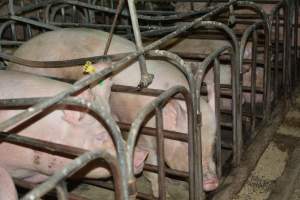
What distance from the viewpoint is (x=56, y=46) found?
131 inches

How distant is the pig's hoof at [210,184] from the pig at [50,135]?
429 millimetres

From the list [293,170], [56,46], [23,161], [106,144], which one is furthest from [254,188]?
[56,46]

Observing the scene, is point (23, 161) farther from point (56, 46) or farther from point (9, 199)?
point (56, 46)

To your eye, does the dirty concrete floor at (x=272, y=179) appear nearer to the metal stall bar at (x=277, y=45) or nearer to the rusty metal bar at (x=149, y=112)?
the metal stall bar at (x=277, y=45)

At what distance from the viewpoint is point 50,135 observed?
96.0 inches

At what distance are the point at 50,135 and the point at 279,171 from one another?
142cm

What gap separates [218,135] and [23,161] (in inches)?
41.0

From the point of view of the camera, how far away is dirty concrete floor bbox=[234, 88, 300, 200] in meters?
2.73

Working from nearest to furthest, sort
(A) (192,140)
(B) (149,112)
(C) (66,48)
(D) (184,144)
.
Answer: (B) (149,112) → (A) (192,140) → (D) (184,144) → (C) (66,48)

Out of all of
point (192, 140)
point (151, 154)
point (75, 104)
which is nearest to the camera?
point (75, 104)

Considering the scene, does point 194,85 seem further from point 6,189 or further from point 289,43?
point 289,43

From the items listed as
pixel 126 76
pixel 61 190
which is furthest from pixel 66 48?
pixel 61 190

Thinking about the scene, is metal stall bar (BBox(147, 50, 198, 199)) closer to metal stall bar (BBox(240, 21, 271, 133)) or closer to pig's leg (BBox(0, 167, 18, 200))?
metal stall bar (BBox(240, 21, 271, 133))

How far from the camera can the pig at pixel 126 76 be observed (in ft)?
8.93
